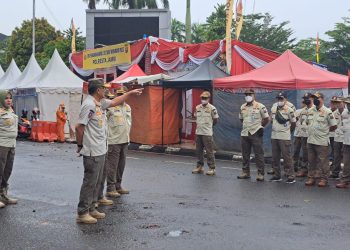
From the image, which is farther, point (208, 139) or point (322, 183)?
point (208, 139)

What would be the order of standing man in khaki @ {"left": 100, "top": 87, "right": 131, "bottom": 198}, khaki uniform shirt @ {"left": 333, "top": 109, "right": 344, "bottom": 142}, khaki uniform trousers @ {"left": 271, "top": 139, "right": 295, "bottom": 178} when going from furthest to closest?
1. khaki uniform shirt @ {"left": 333, "top": 109, "right": 344, "bottom": 142}
2. khaki uniform trousers @ {"left": 271, "top": 139, "right": 295, "bottom": 178}
3. standing man in khaki @ {"left": 100, "top": 87, "right": 131, "bottom": 198}

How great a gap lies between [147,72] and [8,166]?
1489cm

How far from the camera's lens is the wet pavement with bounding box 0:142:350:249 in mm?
6047

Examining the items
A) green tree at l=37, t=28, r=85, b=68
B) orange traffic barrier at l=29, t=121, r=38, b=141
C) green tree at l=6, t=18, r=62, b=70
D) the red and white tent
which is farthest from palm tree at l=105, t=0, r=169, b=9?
orange traffic barrier at l=29, t=121, r=38, b=141

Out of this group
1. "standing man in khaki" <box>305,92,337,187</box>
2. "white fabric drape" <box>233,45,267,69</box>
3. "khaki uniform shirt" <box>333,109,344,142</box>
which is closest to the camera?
"standing man in khaki" <box>305,92,337,187</box>

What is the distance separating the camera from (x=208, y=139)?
1185cm

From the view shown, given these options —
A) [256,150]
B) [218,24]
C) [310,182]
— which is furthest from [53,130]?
[218,24]

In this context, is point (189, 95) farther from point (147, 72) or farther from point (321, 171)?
point (321, 171)

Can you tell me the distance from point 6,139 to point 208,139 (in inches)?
209

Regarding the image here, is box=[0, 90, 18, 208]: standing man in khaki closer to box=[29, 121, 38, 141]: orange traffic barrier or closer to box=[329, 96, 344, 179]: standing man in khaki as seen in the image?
box=[329, 96, 344, 179]: standing man in khaki

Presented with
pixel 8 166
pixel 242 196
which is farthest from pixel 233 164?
pixel 8 166

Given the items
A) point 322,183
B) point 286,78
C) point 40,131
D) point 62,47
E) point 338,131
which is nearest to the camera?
point 322,183

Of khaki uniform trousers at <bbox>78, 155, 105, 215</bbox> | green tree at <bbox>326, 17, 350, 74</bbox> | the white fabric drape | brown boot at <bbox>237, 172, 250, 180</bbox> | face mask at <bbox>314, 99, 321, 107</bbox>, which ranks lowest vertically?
brown boot at <bbox>237, 172, 250, 180</bbox>

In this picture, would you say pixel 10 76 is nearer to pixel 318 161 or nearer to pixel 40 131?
pixel 40 131
